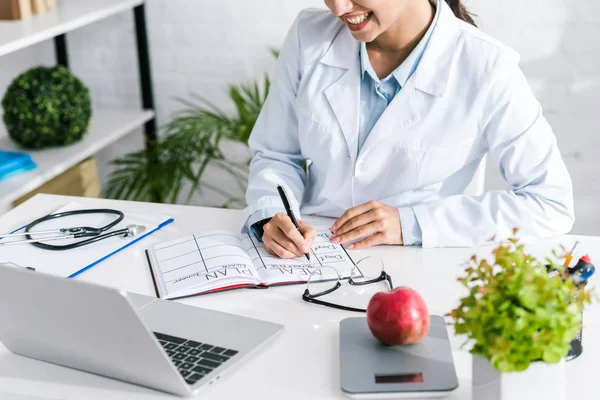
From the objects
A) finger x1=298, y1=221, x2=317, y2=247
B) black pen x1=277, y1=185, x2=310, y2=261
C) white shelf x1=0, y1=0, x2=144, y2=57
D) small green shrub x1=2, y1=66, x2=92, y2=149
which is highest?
white shelf x1=0, y1=0, x2=144, y2=57

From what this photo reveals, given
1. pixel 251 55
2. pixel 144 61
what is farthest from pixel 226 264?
pixel 144 61

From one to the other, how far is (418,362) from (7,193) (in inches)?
63.6

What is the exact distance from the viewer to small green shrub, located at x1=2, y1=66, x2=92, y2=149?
247 cm

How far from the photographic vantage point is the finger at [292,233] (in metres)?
1.35

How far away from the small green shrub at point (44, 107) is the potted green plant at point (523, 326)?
1.94 meters

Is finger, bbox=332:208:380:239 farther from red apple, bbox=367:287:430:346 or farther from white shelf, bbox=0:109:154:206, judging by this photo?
white shelf, bbox=0:109:154:206

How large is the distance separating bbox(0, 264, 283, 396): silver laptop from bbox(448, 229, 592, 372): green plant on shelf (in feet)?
1.21

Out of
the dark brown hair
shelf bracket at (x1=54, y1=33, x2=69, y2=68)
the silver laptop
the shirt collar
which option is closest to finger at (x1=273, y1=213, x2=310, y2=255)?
the silver laptop

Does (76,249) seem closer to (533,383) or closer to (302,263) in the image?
(302,263)

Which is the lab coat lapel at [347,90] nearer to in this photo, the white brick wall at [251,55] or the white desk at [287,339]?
the white desk at [287,339]

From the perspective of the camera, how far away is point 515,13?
101 inches

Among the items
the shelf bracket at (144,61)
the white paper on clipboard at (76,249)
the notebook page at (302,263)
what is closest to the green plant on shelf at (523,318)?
the notebook page at (302,263)

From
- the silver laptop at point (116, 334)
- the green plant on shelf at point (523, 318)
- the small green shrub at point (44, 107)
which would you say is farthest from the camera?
the small green shrub at point (44, 107)

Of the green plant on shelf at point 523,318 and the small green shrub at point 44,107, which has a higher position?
the green plant on shelf at point 523,318
